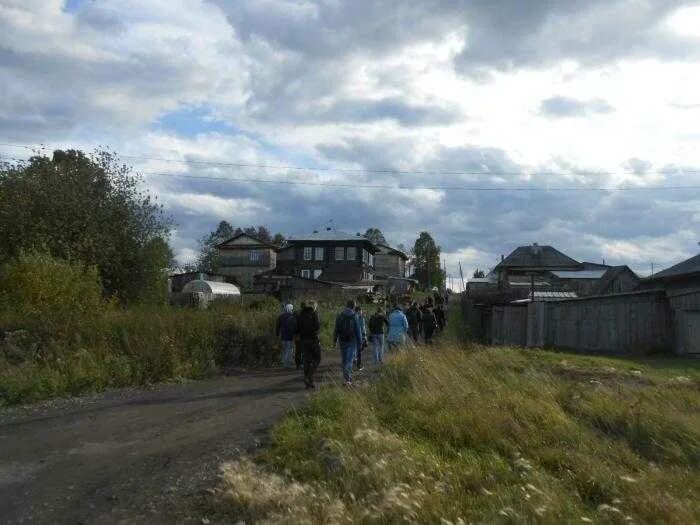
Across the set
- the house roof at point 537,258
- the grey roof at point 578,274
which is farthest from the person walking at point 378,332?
the house roof at point 537,258

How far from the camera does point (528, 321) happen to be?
25.8 metres

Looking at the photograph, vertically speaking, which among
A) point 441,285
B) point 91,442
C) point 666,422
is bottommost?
point 91,442

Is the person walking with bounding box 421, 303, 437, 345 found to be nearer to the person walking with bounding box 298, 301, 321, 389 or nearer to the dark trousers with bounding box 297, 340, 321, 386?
the person walking with bounding box 298, 301, 321, 389

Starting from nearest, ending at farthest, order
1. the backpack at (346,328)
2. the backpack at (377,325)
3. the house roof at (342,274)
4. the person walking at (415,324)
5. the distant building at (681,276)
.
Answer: the backpack at (346,328), the backpack at (377,325), the person walking at (415,324), the distant building at (681,276), the house roof at (342,274)

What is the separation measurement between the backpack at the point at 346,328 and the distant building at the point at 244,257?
75.1 m

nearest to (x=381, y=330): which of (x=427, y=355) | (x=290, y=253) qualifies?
(x=427, y=355)

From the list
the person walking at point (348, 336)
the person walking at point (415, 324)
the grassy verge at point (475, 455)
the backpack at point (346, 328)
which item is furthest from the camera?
the person walking at point (415, 324)

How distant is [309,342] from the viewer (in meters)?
14.1

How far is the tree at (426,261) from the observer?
108 meters

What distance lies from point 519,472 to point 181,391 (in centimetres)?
833

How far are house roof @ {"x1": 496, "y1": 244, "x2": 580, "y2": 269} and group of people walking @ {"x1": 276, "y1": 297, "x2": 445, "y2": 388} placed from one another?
57.8 meters

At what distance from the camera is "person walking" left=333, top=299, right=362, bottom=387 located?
46.6ft

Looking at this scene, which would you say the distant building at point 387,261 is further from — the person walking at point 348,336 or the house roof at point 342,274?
the person walking at point 348,336

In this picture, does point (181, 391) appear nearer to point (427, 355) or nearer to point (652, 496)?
point (427, 355)
